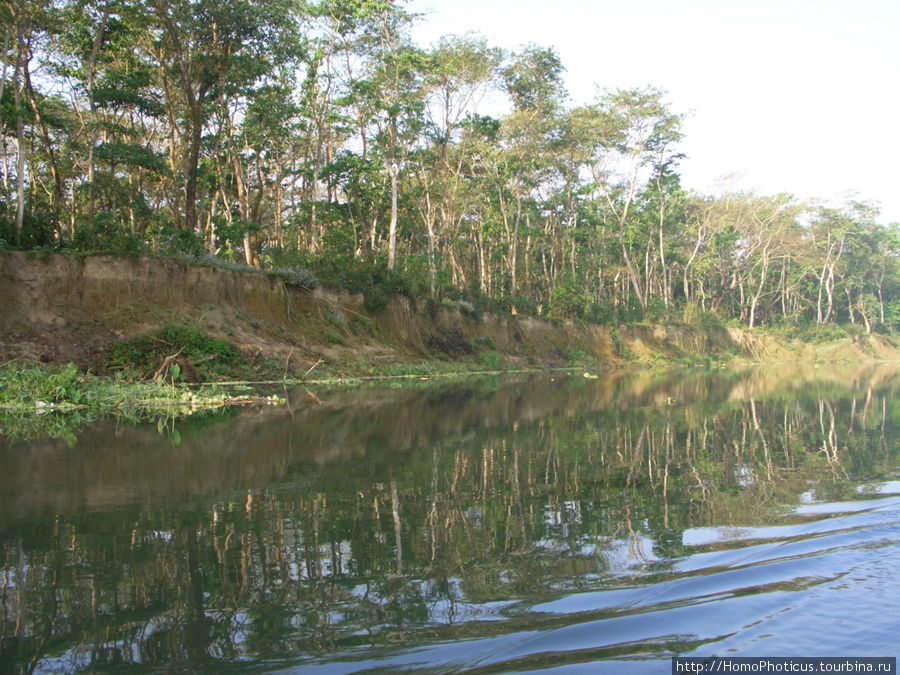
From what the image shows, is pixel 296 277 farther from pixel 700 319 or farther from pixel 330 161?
pixel 700 319

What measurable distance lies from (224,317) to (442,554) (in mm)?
19488

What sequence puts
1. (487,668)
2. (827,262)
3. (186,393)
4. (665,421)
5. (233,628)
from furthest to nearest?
(827,262)
(186,393)
(665,421)
(233,628)
(487,668)

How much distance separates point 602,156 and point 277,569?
4429 centimetres

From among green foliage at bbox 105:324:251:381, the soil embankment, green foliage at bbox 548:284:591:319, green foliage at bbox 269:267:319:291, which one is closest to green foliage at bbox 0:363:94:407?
green foliage at bbox 105:324:251:381

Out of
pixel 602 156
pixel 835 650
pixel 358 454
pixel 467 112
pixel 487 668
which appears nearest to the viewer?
pixel 487 668

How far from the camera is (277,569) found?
14.4 feet

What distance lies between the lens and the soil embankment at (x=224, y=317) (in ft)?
62.2

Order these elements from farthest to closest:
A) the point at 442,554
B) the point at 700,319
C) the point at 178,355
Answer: the point at 700,319, the point at 178,355, the point at 442,554

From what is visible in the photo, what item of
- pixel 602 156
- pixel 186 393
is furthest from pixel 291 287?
pixel 602 156

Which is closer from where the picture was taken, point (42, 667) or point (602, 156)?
point (42, 667)

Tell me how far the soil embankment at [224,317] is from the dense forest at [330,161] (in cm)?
97

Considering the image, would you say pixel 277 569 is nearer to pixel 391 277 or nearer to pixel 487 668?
pixel 487 668

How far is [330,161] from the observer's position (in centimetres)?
3869

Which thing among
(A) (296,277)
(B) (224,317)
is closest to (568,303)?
(A) (296,277)
